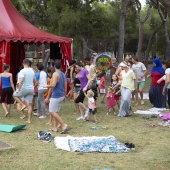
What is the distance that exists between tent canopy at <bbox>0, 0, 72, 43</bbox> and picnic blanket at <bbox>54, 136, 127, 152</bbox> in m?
6.56

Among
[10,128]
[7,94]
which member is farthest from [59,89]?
[7,94]

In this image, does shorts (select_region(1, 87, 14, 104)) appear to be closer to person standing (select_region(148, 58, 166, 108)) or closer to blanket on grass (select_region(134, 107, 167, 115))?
blanket on grass (select_region(134, 107, 167, 115))

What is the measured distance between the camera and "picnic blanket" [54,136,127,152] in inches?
272

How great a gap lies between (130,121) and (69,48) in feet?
20.0

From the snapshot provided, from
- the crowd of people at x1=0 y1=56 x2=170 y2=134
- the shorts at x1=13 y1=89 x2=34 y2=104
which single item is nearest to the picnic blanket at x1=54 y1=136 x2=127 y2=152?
the crowd of people at x1=0 y1=56 x2=170 y2=134

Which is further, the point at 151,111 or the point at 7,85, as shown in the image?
the point at 151,111

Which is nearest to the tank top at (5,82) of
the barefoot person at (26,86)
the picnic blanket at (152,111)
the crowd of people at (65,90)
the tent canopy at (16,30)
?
the crowd of people at (65,90)

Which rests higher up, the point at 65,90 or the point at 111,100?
the point at 65,90

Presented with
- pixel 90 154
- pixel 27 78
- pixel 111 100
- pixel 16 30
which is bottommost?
pixel 90 154

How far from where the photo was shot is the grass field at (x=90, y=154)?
600 cm

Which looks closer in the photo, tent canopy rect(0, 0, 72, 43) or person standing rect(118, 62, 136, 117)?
person standing rect(118, 62, 136, 117)

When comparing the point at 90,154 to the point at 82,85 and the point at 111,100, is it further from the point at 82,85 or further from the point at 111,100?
the point at 111,100

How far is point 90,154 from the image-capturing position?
6.69 metres

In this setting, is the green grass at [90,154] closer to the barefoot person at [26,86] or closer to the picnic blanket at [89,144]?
the picnic blanket at [89,144]
